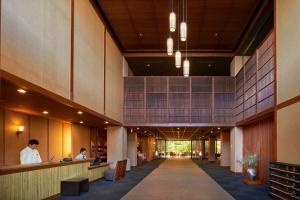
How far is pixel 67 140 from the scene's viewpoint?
19547mm

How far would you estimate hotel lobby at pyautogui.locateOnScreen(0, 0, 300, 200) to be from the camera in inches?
377

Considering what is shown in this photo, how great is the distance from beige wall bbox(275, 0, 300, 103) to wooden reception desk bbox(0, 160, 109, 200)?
22.4 ft

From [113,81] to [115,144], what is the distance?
151 inches

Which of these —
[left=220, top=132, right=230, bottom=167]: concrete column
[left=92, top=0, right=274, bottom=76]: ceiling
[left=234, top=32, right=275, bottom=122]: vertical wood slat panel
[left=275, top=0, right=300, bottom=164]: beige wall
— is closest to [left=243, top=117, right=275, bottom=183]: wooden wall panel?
[left=234, top=32, right=275, bottom=122]: vertical wood slat panel

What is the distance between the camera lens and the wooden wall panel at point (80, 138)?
20.6 meters

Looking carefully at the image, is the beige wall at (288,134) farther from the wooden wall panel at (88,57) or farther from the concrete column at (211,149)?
the concrete column at (211,149)

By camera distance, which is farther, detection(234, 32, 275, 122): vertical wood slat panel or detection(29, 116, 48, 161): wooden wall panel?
detection(29, 116, 48, 161): wooden wall panel

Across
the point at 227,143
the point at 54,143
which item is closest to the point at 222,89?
the point at 227,143

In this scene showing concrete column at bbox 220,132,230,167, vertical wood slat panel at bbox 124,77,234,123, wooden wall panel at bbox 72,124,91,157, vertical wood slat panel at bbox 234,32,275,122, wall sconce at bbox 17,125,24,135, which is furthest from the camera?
concrete column at bbox 220,132,230,167

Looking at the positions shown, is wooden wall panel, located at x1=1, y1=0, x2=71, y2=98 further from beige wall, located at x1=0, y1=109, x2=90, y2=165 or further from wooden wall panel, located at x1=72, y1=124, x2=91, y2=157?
wooden wall panel, located at x1=72, y1=124, x2=91, y2=157

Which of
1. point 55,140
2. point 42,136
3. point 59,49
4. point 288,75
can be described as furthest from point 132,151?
point 59,49

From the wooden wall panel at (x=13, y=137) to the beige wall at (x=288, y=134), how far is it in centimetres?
854

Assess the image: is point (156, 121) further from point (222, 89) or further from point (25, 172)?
point (25, 172)

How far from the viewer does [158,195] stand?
12281 millimetres
